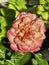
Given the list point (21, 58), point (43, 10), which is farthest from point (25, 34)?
point (43, 10)

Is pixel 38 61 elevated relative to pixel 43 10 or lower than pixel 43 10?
lower

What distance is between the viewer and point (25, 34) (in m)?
0.72

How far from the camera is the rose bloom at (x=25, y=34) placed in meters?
0.71

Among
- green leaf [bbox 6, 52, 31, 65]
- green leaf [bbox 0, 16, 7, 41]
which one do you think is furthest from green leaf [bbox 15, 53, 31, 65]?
green leaf [bbox 0, 16, 7, 41]

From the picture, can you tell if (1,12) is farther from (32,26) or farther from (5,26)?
(32,26)

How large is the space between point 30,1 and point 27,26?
0.28 m

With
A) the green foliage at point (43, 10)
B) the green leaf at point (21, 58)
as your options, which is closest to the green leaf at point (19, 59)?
the green leaf at point (21, 58)

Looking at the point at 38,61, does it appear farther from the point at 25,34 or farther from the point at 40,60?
the point at 25,34

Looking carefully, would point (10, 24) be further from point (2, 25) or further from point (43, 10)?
point (43, 10)

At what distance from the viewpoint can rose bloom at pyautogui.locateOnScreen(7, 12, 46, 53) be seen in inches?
28.0

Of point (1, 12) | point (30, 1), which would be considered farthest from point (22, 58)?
point (30, 1)

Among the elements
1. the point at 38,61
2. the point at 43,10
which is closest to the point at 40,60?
the point at 38,61

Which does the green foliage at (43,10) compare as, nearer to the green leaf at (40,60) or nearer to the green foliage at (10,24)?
the green foliage at (10,24)

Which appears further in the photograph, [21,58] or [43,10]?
[43,10]
